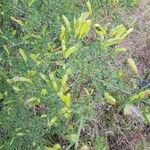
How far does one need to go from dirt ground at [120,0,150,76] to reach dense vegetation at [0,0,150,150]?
15cm

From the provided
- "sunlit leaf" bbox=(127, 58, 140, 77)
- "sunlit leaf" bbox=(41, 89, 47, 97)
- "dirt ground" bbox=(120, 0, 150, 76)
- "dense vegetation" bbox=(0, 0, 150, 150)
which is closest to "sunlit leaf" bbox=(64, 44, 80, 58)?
"dense vegetation" bbox=(0, 0, 150, 150)

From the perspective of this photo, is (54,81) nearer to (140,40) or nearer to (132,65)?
(132,65)

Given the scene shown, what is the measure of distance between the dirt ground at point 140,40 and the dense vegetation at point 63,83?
0.15m

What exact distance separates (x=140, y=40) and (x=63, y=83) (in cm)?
72

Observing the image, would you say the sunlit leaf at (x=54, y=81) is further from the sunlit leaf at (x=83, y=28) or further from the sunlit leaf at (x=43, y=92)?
the sunlit leaf at (x=83, y=28)

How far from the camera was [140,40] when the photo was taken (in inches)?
85.8

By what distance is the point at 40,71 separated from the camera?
1692 mm

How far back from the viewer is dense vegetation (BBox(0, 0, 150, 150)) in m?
1.63

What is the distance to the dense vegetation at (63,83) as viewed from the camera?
163 cm

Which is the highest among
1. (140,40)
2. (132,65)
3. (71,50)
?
(71,50)

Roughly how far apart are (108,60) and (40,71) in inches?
11.6

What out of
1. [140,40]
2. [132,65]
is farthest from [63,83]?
[140,40]

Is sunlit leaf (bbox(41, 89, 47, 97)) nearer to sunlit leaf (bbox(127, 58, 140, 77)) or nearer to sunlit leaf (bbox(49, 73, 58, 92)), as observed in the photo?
sunlit leaf (bbox(49, 73, 58, 92))

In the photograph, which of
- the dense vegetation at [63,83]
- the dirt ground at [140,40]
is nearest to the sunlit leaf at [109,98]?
the dense vegetation at [63,83]
